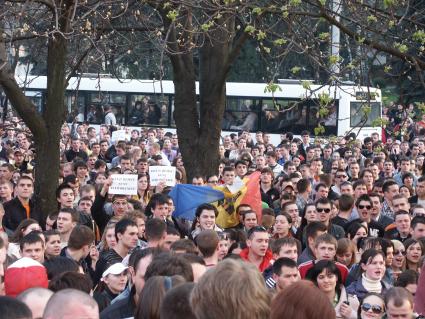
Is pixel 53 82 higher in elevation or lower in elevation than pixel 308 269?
higher

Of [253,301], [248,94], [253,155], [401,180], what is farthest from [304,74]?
[253,301]

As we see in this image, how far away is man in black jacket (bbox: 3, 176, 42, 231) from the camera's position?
13938 millimetres

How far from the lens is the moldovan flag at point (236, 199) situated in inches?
603

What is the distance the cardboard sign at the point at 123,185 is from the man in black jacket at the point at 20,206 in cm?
112

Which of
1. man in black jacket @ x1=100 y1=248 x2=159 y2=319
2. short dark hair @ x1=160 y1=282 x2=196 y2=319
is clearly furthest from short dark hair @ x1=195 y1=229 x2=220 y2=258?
short dark hair @ x1=160 y1=282 x2=196 y2=319

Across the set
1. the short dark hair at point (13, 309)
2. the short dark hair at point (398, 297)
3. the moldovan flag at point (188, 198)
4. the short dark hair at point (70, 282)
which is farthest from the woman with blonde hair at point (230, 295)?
the moldovan flag at point (188, 198)

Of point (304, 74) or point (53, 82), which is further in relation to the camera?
point (304, 74)

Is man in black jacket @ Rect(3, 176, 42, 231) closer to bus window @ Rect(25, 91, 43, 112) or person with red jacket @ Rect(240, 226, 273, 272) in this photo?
person with red jacket @ Rect(240, 226, 273, 272)

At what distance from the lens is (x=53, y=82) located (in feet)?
47.4

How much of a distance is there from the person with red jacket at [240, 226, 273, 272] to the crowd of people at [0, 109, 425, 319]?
0.04 feet

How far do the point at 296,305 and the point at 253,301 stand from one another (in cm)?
22

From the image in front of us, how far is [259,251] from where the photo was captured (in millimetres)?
11422

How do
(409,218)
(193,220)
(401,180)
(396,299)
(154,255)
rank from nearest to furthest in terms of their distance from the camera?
(154,255)
(396,299)
(409,218)
(193,220)
(401,180)

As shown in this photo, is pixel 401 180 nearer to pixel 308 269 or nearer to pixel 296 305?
pixel 308 269
